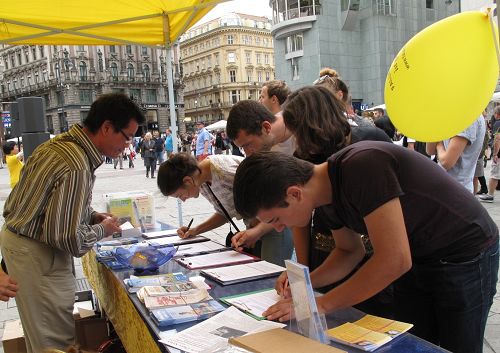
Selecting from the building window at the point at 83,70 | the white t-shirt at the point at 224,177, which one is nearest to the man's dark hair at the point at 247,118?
the white t-shirt at the point at 224,177

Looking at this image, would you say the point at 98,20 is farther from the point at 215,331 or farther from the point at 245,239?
the point at 215,331

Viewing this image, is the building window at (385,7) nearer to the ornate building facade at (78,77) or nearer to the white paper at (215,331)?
the ornate building facade at (78,77)

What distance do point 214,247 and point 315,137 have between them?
112 cm

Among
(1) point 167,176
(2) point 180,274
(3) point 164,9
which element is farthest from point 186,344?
(3) point 164,9

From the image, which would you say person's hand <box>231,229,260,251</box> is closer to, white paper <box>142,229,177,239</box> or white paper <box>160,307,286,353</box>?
white paper <box>142,229,177,239</box>

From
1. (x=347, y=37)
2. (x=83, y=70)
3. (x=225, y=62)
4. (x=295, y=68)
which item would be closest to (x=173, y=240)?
(x=295, y=68)

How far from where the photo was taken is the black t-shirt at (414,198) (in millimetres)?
1172

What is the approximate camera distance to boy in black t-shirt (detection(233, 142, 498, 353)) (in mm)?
1176

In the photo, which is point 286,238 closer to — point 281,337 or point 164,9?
point 281,337

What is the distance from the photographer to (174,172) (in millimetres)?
2365

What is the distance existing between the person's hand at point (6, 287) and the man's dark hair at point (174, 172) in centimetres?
85

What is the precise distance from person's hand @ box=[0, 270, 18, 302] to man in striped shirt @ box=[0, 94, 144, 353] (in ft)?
0.07

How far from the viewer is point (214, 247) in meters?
2.61

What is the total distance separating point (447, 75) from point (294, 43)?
30.0m
